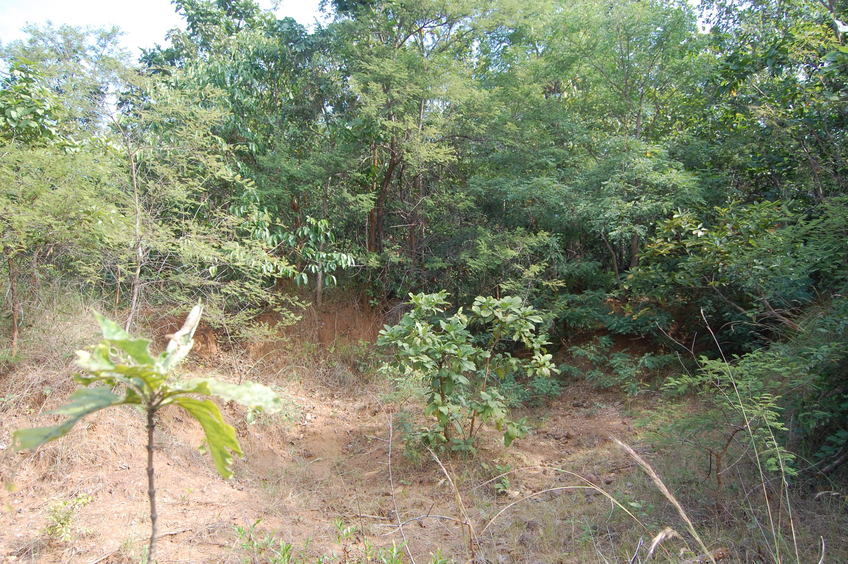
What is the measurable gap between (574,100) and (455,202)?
A: 2.57 m

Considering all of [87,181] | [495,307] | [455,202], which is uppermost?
[455,202]

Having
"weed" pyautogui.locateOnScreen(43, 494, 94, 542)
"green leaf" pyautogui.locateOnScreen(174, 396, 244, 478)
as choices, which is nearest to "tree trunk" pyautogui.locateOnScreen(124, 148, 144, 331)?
"weed" pyautogui.locateOnScreen(43, 494, 94, 542)

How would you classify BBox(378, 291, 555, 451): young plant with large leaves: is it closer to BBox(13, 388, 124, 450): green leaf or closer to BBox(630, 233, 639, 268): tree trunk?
BBox(630, 233, 639, 268): tree trunk

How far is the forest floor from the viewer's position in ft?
11.0

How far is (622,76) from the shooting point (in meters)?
7.56

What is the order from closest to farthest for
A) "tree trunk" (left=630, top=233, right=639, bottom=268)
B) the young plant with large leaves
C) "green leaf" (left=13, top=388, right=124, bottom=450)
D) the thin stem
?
"green leaf" (left=13, top=388, right=124, bottom=450), the young plant with large leaves, the thin stem, "tree trunk" (left=630, top=233, right=639, bottom=268)

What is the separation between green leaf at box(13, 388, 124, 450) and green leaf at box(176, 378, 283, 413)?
0.14m

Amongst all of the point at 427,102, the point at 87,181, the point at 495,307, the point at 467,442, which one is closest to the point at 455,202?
the point at 427,102

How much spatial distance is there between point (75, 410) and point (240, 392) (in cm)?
29

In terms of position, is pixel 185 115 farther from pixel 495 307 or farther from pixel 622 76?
pixel 622 76

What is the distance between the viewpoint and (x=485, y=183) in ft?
25.8

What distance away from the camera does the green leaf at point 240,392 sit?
1027 millimetres

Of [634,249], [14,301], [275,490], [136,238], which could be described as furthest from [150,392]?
[634,249]

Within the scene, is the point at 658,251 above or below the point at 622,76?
below
